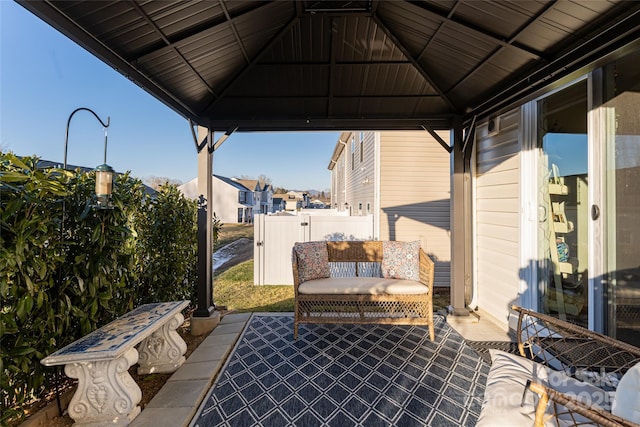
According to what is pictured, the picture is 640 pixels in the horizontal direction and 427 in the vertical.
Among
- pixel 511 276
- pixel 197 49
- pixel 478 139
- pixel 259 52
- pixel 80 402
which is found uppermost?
pixel 259 52

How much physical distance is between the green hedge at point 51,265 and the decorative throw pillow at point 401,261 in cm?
301

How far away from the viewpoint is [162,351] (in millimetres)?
2729

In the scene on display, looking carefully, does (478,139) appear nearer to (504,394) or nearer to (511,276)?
(511,276)

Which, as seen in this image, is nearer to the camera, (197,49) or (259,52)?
(197,49)

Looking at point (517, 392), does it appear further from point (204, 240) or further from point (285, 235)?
point (285, 235)

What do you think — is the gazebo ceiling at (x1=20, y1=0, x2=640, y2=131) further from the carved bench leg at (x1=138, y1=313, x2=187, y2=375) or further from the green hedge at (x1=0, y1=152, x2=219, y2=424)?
the carved bench leg at (x1=138, y1=313, x2=187, y2=375)

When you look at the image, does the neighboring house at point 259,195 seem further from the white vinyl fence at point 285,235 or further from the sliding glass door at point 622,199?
the sliding glass door at point 622,199

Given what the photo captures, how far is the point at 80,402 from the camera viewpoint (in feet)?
6.36

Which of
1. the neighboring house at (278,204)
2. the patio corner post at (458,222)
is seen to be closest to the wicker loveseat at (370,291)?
the patio corner post at (458,222)

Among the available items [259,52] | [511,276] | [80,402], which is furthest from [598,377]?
[259,52]

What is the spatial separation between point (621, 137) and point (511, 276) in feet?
6.25

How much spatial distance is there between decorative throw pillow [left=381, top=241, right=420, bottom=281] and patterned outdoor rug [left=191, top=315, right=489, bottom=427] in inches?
27.7

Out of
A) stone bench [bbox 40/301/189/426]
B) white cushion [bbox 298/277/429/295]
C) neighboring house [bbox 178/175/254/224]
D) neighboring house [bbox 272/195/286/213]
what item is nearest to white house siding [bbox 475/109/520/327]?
white cushion [bbox 298/277/429/295]

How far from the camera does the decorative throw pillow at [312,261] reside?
368cm
